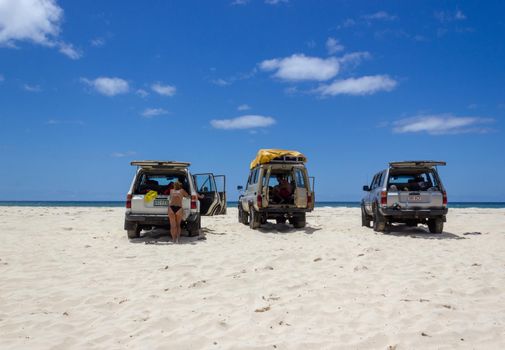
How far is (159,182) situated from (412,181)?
8178mm

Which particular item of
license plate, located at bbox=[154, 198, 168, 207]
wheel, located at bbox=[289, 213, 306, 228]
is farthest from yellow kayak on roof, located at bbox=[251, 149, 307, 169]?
license plate, located at bbox=[154, 198, 168, 207]

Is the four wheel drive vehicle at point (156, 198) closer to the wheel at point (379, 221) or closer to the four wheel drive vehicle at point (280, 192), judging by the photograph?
the four wheel drive vehicle at point (280, 192)

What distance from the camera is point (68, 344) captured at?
153 inches

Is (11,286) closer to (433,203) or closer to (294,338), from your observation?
(294,338)

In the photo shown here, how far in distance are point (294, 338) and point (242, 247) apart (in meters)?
6.02

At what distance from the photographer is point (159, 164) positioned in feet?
37.6

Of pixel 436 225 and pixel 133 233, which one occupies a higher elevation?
pixel 436 225

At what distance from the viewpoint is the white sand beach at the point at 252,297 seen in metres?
4.00

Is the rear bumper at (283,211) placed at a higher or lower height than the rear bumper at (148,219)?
higher

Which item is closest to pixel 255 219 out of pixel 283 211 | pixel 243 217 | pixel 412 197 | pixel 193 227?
pixel 283 211

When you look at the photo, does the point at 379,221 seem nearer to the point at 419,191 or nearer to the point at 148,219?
the point at 419,191

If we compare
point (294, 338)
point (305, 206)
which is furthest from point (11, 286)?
point (305, 206)

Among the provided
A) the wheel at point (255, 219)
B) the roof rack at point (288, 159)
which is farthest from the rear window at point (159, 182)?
the roof rack at point (288, 159)

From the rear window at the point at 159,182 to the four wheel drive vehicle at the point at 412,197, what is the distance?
19.8 ft
